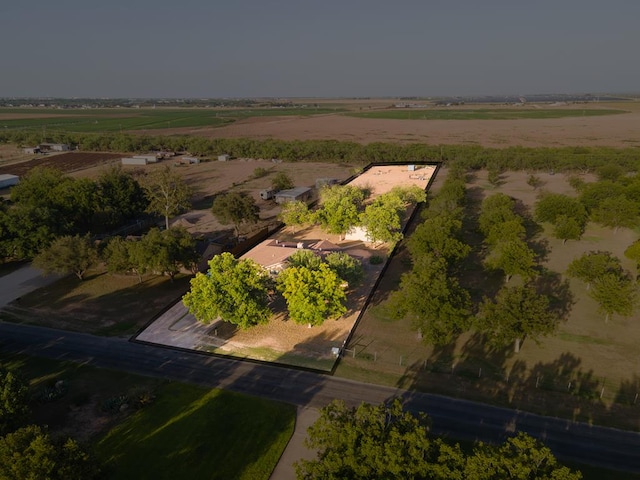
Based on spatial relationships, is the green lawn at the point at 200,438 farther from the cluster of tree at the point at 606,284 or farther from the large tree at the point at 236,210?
the large tree at the point at 236,210

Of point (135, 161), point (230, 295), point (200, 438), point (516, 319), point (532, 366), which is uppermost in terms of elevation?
point (230, 295)

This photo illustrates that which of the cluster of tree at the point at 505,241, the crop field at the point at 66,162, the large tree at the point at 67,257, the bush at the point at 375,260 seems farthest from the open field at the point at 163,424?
the crop field at the point at 66,162

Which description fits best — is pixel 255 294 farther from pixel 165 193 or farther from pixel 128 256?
pixel 165 193

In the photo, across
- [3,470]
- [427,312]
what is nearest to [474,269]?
[427,312]

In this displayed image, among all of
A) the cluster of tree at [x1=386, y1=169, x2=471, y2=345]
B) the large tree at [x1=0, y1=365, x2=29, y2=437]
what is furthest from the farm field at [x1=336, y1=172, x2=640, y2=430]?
the large tree at [x1=0, y1=365, x2=29, y2=437]

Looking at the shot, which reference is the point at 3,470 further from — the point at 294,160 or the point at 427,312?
the point at 294,160

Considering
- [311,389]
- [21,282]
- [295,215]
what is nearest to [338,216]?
[295,215]
